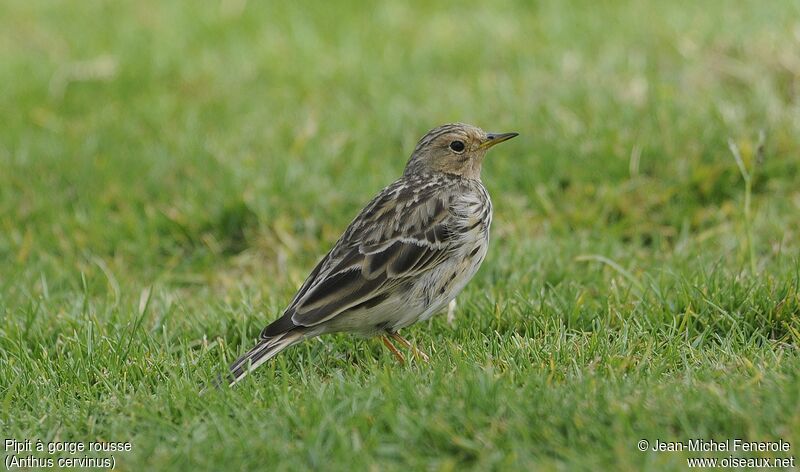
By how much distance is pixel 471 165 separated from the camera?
6969mm

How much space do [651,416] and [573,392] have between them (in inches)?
15.3

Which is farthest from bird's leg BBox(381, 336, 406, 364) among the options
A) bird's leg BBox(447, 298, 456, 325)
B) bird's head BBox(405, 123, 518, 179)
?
bird's head BBox(405, 123, 518, 179)

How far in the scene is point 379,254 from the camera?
595 centimetres

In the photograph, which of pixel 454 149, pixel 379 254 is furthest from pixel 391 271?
pixel 454 149

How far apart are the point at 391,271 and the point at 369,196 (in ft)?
8.66

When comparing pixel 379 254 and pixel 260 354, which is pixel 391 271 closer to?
pixel 379 254

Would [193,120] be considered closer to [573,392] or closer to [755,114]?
[755,114]

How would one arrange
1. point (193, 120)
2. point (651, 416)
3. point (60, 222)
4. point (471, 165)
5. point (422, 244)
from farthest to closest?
point (193, 120) → point (60, 222) → point (471, 165) → point (422, 244) → point (651, 416)

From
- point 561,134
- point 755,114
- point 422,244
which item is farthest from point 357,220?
point 755,114

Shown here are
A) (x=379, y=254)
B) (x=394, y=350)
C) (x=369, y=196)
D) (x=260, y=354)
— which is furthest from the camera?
(x=369, y=196)

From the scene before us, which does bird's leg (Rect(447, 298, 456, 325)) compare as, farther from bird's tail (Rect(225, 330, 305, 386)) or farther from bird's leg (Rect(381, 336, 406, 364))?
bird's tail (Rect(225, 330, 305, 386))

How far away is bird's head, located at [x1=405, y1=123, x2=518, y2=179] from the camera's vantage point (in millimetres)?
6914

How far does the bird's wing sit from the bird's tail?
2.6 inches

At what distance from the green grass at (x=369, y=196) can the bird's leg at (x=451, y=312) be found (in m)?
0.08
